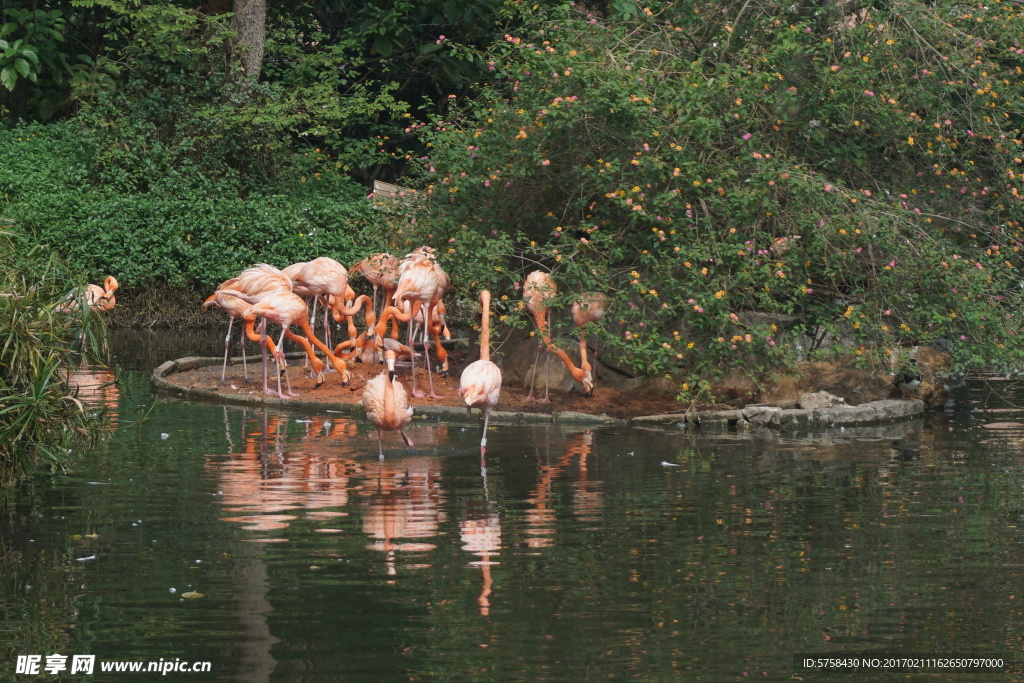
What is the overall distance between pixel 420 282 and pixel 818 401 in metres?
3.97

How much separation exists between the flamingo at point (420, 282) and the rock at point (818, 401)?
3.54m

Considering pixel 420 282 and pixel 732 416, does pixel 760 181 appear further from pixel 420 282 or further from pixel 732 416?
pixel 420 282

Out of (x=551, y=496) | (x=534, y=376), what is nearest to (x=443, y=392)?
(x=534, y=376)

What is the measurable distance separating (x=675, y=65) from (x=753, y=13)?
3.98 feet

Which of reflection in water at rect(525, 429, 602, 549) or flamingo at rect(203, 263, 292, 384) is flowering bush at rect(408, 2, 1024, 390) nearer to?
flamingo at rect(203, 263, 292, 384)

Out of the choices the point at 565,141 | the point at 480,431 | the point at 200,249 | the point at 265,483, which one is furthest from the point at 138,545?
the point at 200,249

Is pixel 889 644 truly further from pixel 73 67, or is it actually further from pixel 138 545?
pixel 73 67

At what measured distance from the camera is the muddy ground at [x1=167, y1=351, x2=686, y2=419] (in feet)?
46.2

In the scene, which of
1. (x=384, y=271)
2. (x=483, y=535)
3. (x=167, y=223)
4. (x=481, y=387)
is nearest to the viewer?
(x=483, y=535)

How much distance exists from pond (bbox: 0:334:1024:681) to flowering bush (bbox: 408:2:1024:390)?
1.96m

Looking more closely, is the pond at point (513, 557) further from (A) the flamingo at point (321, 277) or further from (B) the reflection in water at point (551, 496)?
(A) the flamingo at point (321, 277)

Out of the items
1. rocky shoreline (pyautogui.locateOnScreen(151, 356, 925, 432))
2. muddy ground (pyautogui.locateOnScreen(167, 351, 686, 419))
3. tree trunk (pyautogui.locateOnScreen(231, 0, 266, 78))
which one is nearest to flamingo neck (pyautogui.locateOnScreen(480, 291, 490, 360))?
rocky shoreline (pyautogui.locateOnScreen(151, 356, 925, 432))

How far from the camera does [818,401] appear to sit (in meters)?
13.9

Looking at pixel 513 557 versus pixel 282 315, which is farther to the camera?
pixel 282 315
